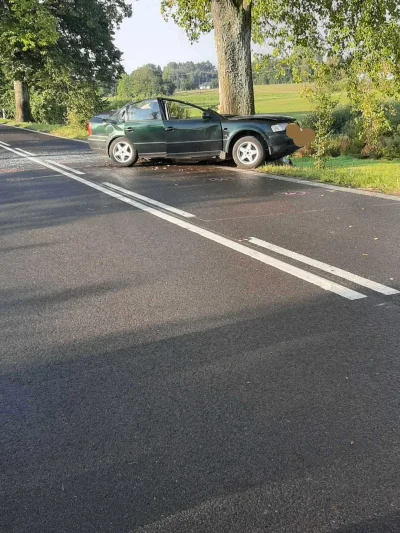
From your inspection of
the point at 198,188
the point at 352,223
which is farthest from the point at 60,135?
the point at 352,223

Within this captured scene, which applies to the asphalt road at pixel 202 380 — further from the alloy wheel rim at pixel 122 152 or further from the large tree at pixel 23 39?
the large tree at pixel 23 39

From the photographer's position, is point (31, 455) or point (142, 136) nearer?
point (31, 455)

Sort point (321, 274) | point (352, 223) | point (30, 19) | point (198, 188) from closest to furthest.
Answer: point (321, 274) → point (352, 223) → point (198, 188) → point (30, 19)

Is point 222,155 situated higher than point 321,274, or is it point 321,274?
point 222,155

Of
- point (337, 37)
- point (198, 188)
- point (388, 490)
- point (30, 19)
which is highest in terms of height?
point (30, 19)

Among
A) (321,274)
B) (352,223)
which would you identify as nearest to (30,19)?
(352,223)

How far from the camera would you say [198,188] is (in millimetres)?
11281

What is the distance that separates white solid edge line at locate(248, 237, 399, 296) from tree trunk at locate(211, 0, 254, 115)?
32.7 feet

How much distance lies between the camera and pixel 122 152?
15.3 metres

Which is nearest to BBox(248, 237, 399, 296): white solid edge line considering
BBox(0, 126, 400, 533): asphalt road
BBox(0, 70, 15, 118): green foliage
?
BBox(0, 126, 400, 533): asphalt road

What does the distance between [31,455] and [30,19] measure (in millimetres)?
29210

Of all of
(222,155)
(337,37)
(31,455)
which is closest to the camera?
(31,455)

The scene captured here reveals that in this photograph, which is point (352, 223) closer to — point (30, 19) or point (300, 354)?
point (300, 354)

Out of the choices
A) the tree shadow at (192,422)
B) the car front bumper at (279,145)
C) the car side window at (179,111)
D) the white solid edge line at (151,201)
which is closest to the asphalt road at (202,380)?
the tree shadow at (192,422)
